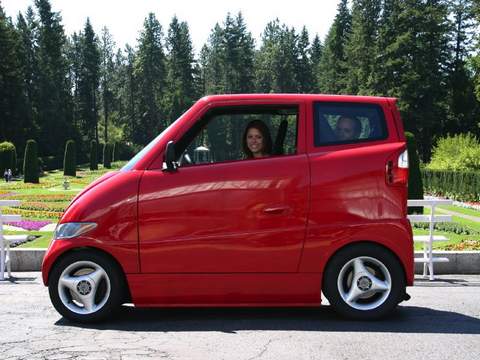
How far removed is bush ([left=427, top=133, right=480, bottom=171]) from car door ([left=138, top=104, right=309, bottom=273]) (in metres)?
29.1

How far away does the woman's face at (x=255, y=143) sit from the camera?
613cm

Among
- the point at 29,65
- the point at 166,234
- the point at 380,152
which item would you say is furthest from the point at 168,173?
the point at 29,65

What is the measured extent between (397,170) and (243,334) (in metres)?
2.09

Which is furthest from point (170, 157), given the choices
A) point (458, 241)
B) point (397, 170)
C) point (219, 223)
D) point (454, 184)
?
point (454, 184)

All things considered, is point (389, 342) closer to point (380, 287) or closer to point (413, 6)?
point (380, 287)

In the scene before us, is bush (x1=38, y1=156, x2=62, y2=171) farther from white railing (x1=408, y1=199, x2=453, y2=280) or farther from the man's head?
the man's head

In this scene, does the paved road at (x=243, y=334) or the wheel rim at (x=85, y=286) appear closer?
the paved road at (x=243, y=334)

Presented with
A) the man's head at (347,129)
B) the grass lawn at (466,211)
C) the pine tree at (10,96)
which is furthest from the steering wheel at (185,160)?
the pine tree at (10,96)

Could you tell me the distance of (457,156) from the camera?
113ft

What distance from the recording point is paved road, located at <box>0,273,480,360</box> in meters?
4.79

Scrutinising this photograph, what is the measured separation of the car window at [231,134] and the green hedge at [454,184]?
75.9 feet

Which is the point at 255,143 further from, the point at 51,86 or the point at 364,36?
the point at 51,86

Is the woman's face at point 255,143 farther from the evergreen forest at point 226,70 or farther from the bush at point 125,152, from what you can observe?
the bush at point 125,152

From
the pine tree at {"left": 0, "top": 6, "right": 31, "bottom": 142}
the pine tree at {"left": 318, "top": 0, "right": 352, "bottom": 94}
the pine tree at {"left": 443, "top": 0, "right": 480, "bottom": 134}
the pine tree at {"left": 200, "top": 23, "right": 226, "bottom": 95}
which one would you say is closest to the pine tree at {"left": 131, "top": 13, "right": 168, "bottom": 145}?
the pine tree at {"left": 200, "top": 23, "right": 226, "bottom": 95}
